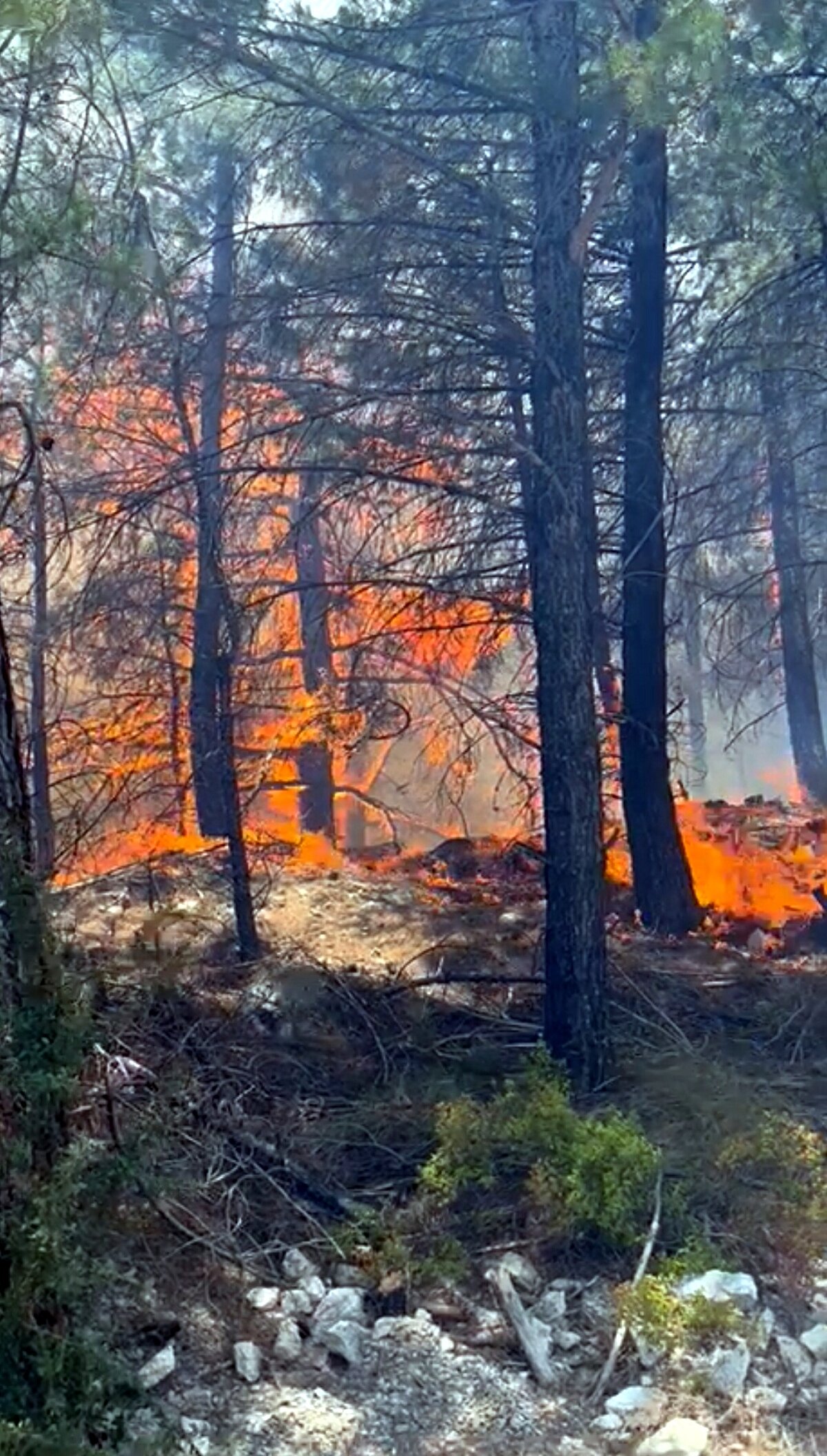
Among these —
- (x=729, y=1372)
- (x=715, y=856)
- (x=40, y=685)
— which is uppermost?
(x=40, y=685)

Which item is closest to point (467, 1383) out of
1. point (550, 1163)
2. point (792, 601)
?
point (550, 1163)

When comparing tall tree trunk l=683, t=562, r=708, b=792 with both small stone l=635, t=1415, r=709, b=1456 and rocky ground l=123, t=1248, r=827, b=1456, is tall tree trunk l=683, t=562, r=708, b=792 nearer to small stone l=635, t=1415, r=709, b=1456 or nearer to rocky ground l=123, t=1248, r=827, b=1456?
rocky ground l=123, t=1248, r=827, b=1456

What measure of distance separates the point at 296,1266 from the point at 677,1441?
60.9 inches

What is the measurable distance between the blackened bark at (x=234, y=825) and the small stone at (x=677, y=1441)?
433 cm

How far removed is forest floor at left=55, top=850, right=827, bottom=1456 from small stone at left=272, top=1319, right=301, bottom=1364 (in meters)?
0.03

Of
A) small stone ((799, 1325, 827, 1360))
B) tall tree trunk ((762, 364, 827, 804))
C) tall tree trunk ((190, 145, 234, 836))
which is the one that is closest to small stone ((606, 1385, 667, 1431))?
small stone ((799, 1325, 827, 1360))

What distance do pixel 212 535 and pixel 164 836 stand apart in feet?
10.7

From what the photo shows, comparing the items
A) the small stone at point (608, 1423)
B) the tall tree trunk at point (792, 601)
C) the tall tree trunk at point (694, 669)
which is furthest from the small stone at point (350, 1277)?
the tall tree trunk at point (694, 669)

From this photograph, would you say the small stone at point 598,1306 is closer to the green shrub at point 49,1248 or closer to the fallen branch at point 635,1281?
the fallen branch at point 635,1281

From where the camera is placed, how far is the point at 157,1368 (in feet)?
13.7

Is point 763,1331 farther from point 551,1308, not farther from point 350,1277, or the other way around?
point 350,1277

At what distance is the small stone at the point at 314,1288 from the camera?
476 cm

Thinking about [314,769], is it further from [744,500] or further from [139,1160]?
[139,1160]

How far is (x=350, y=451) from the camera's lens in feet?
27.5
